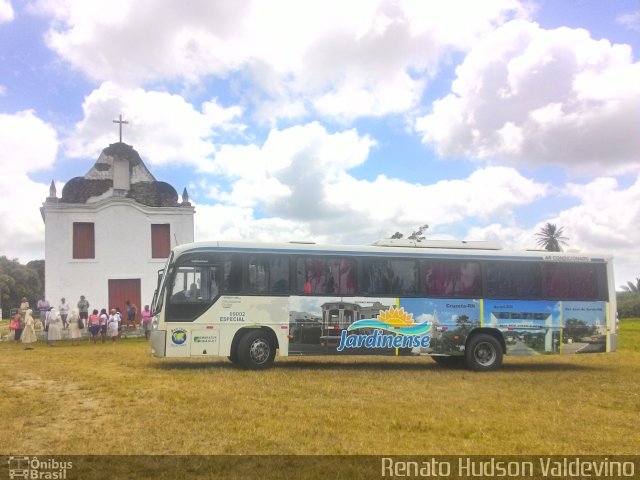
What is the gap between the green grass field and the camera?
700 cm

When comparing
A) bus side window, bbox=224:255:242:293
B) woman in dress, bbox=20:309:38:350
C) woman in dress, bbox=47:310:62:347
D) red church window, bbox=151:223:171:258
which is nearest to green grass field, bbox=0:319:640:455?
bus side window, bbox=224:255:242:293

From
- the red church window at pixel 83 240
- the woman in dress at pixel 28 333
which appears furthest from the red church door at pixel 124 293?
the woman in dress at pixel 28 333

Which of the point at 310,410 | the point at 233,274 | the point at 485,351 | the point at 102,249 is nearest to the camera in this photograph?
the point at 310,410

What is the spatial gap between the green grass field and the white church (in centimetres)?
1302

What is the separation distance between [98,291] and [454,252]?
1874 cm

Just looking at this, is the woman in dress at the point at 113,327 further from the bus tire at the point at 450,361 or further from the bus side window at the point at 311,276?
the bus tire at the point at 450,361

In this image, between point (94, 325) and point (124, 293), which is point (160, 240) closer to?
point (124, 293)

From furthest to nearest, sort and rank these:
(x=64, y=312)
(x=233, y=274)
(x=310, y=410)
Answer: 1. (x=64, y=312)
2. (x=233, y=274)
3. (x=310, y=410)

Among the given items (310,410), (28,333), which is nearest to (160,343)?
(310,410)

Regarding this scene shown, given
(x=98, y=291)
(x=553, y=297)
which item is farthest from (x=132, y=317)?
(x=553, y=297)

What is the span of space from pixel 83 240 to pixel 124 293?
3103 millimetres

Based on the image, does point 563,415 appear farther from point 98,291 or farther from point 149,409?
point 98,291

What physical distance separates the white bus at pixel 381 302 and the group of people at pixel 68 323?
951 centimetres

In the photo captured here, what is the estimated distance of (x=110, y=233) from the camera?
2867 cm
